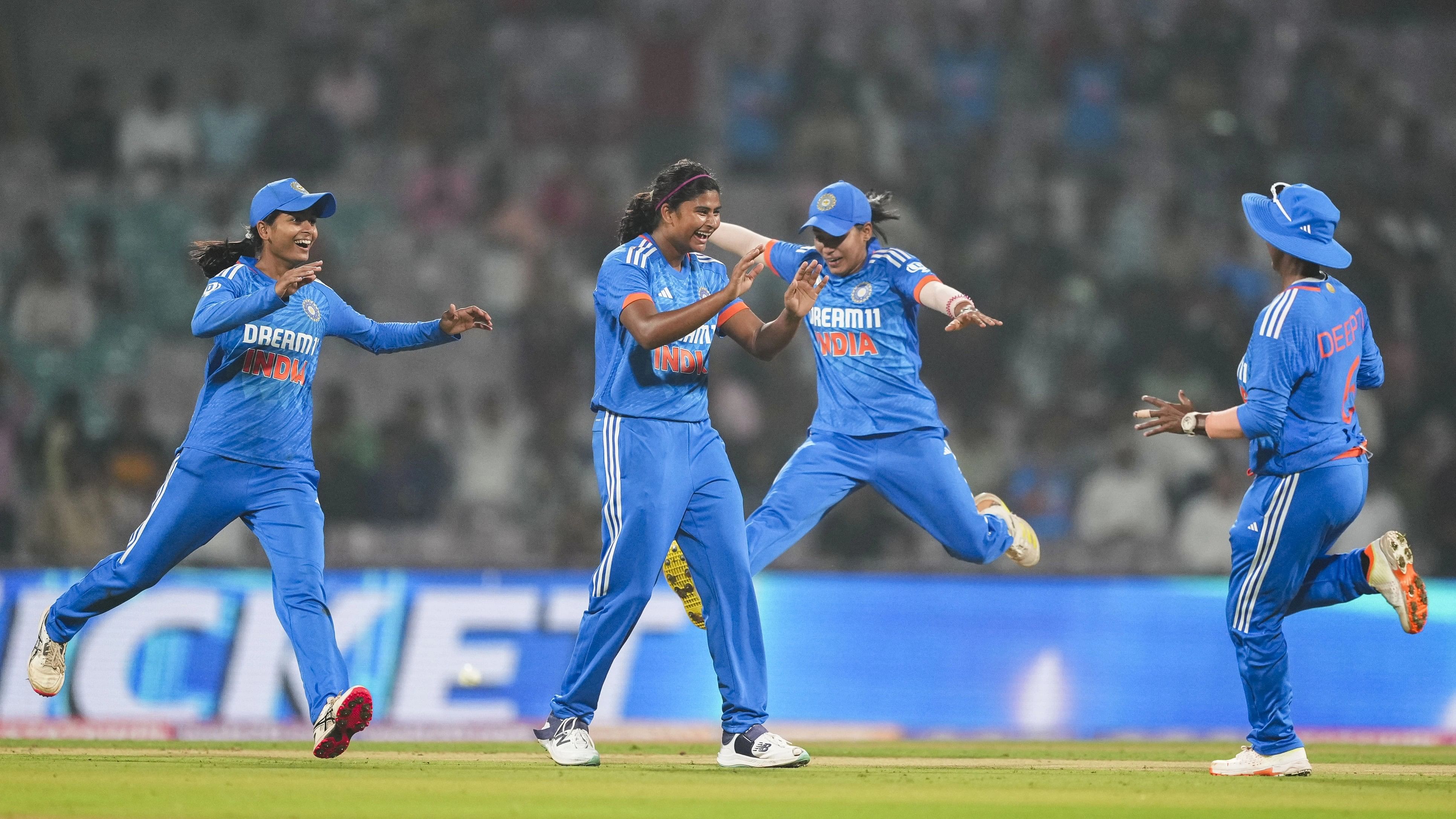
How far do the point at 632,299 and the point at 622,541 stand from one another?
0.97m

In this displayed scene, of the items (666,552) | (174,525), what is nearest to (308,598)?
(174,525)

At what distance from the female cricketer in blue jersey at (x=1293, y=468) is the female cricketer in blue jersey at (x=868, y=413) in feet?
4.13

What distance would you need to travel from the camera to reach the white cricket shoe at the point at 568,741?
22.3 ft

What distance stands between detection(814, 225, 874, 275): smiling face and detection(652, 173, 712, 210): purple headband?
0.90 m

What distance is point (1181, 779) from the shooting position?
6.62 meters

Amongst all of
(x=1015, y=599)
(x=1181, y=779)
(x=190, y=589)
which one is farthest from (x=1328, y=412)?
(x=190, y=589)

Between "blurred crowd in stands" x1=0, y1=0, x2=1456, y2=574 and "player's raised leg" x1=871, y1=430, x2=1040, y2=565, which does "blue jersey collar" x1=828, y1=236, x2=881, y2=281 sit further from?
"blurred crowd in stands" x1=0, y1=0, x2=1456, y2=574

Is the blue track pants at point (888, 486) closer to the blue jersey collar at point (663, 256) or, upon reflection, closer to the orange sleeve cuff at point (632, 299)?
the blue jersey collar at point (663, 256)

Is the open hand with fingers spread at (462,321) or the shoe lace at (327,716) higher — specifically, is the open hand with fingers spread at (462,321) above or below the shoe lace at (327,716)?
above

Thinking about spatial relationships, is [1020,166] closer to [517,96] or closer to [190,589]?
[517,96]

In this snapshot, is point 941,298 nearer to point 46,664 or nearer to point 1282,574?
point 1282,574

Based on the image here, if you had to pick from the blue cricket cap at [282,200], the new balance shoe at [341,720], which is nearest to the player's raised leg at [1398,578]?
the new balance shoe at [341,720]

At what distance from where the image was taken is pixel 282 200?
689 centimetres

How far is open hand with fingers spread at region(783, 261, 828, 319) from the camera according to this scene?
665 centimetres
